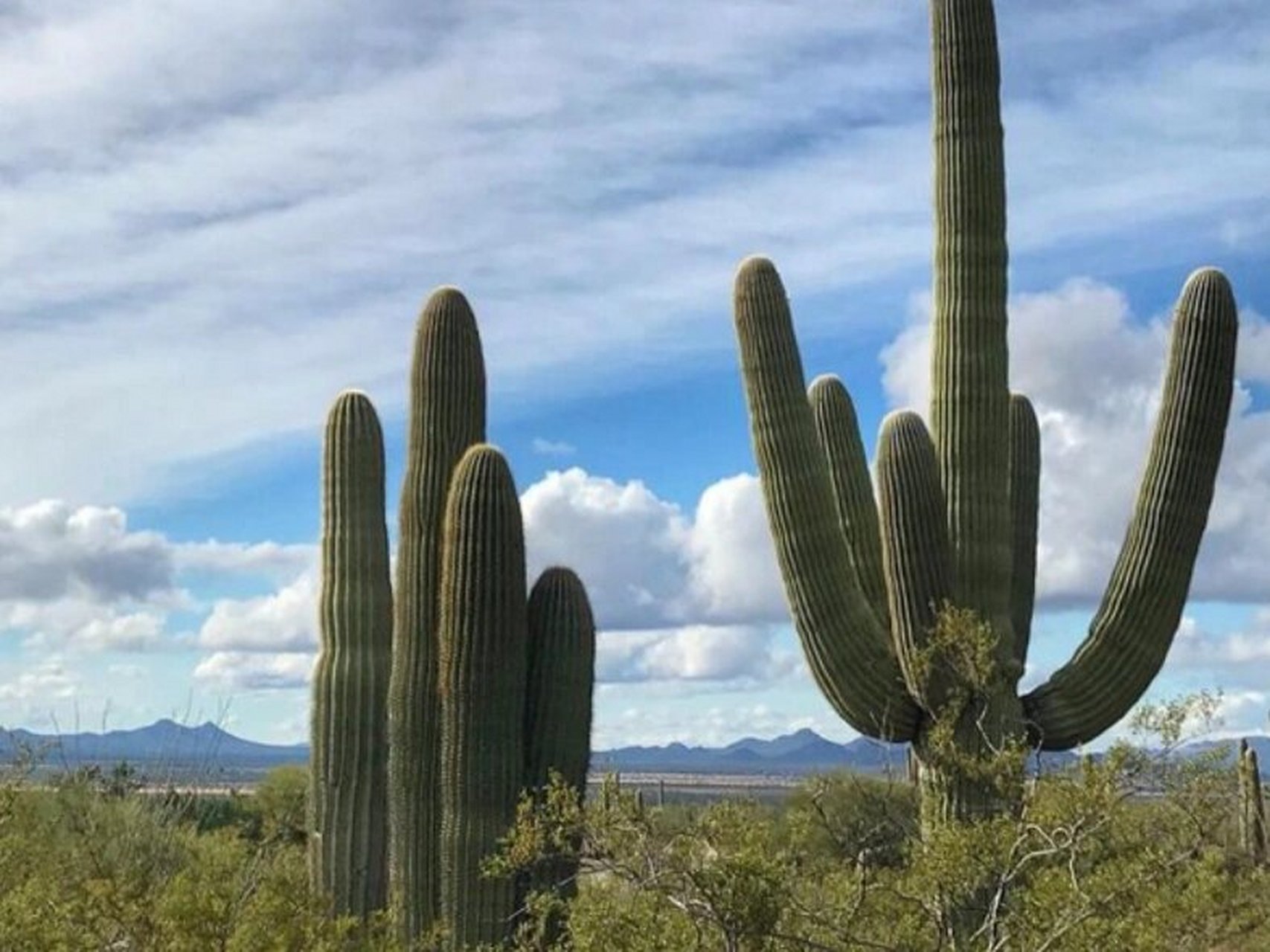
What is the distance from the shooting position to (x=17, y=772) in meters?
11.6

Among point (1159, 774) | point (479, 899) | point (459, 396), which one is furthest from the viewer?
point (459, 396)

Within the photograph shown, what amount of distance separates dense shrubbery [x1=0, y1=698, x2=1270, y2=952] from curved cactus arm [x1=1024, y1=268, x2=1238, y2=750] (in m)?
2.53

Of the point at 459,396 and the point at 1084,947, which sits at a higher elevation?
the point at 459,396

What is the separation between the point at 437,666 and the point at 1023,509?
15.0 ft

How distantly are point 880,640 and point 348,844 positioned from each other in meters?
4.01

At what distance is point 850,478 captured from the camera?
1270cm

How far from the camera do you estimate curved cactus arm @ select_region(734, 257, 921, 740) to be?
10.9m

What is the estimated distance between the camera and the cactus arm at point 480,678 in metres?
10.6

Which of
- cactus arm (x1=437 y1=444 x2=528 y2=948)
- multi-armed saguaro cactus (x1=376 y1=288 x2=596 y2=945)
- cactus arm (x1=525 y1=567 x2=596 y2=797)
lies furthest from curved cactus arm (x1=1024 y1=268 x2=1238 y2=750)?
cactus arm (x1=437 y1=444 x2=528 y2=948)

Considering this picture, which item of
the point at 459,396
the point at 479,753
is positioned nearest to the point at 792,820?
the point at 479,753

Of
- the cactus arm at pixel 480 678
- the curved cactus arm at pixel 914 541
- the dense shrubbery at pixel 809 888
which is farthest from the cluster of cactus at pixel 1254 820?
the cactus arm at pixel 480 678

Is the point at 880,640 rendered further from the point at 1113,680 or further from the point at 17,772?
the point at 17,772

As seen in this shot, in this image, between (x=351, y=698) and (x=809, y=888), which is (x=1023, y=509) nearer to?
(x=351, y=698)

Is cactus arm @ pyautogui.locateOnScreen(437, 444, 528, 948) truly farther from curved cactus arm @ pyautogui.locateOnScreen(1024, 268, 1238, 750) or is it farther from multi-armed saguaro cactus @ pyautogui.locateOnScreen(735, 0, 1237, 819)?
curved cactus arm @ pyautogui.locateOnScreen(1024, 268, 1238, 750)
